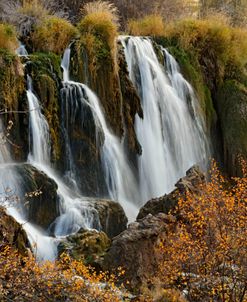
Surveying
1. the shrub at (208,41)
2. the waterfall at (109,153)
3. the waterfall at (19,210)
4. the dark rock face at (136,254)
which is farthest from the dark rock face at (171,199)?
the shrub at (208,41)

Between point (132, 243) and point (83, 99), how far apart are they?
7138 millimetres

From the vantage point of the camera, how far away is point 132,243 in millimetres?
11367

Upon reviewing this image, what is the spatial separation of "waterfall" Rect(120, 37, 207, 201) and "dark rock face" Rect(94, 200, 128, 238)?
343 centimetres

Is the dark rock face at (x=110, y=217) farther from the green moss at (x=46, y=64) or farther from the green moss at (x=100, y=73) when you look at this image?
the green moss at (x=46, y=64)

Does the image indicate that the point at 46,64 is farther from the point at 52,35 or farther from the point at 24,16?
the point at 24,16

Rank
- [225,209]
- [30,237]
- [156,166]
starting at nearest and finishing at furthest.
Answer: [225,209] → [30,237] → [156,166]

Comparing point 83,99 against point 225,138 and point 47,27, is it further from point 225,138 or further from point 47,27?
point 225,138

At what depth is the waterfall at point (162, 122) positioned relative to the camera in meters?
19.5

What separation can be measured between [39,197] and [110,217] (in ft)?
6.21

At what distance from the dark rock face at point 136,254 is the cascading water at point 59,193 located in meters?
2.63

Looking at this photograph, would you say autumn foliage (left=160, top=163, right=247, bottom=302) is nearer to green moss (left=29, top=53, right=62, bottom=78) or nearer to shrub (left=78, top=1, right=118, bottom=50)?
green moss (left=29, top=53, right=62, bottom=78)

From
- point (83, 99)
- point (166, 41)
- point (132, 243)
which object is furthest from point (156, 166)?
point (132, 243)

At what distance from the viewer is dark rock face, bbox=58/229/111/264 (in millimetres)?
11828

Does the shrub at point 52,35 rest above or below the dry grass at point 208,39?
above
